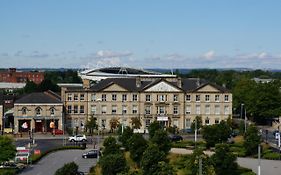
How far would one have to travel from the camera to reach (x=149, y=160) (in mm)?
40938

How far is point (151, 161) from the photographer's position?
40938 mm

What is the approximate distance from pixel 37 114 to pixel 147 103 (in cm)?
1543

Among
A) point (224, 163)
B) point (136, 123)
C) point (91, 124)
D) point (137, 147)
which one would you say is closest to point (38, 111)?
point (91, 124)

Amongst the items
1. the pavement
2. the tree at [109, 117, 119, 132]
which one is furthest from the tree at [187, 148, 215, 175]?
the tree at [109, 117, 119, 132]

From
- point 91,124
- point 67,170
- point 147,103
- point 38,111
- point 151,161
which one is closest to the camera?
point 67,170

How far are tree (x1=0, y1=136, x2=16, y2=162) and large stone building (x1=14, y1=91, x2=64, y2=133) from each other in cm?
2927

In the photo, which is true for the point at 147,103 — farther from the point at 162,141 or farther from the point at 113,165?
the point at 113,165

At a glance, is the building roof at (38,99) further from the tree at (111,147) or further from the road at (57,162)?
the tree at (111,147)

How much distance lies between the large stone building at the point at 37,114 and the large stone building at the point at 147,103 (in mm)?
1867

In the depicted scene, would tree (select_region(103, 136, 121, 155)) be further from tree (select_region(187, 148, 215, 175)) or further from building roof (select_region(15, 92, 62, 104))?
building roof (select_region(15, 92, 62, 104))

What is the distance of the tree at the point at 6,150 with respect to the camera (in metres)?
48.9

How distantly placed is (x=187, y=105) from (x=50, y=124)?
19.6m

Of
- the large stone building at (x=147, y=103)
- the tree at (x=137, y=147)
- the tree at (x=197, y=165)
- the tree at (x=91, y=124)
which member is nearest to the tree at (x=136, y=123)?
the large stone building at (x=147, y=103)

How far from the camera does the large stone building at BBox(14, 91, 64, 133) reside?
3127 inches
